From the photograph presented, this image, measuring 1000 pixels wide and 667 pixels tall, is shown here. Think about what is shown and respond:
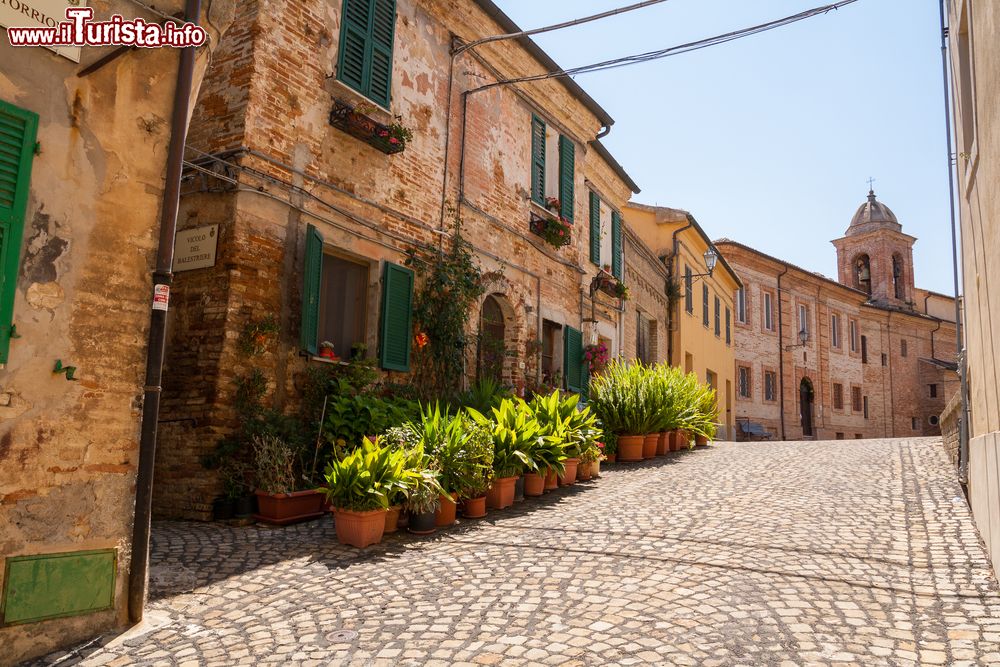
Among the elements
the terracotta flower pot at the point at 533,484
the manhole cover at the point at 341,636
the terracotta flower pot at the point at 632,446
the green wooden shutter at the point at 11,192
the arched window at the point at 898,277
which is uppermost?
the arched window at the point at 898,277

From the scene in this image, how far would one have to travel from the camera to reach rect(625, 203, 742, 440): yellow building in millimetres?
20656

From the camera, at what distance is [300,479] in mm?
7336

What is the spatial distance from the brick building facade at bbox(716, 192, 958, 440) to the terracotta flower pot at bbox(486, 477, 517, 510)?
2113 cm

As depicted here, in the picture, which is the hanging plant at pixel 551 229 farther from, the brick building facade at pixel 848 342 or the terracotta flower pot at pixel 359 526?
the brick building facade at pixel 848 342

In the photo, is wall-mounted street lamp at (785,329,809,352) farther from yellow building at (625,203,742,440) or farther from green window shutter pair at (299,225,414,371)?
green window shutter pair at (299,225,414,371)

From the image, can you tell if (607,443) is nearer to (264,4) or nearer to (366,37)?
(366,37)

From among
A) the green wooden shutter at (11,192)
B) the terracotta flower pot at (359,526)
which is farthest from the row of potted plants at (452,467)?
the green wooden shutter at (11,192)

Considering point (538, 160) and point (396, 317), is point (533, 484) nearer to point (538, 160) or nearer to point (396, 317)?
point (396, 317)

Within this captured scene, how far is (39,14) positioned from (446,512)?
4.80m

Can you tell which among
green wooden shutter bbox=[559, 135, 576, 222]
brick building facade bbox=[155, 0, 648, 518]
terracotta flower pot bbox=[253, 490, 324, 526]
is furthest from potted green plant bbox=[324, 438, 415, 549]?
green wooden shutter bbox=[559, 135, 576, 222]

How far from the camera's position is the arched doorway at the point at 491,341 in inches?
428

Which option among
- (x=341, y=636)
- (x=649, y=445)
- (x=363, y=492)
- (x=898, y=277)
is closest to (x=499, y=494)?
(x=363, y=492)

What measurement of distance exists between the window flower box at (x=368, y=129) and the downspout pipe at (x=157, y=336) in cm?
384

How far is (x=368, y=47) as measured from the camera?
8.95m
